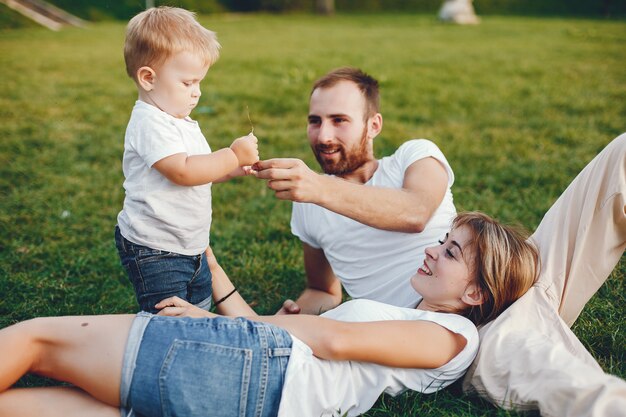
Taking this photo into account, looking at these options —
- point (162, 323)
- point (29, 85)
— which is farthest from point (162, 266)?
point (29, 85)

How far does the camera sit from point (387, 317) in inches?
94.3

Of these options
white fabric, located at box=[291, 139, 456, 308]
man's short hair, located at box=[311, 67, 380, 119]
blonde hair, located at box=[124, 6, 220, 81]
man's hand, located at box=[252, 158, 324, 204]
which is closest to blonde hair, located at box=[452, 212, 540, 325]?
white fabric, located at box=[291, 139, 456, 308]

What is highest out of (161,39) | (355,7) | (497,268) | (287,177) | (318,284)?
(355,7)

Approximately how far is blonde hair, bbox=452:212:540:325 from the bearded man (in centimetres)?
39

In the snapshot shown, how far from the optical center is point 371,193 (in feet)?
9.30

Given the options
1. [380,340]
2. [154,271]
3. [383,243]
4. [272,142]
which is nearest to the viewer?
[380,340]

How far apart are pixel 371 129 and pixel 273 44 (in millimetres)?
12463

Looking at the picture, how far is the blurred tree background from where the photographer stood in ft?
84.8

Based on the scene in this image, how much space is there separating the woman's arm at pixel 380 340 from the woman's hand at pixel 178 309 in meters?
0.34

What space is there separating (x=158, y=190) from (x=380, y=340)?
1.16 m

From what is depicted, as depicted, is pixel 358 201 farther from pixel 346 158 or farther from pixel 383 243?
pixel 346 158

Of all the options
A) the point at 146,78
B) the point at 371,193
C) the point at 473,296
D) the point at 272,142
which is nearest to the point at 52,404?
the point at 146,78

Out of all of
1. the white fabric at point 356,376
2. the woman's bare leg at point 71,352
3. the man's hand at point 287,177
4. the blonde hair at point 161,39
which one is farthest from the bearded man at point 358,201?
the woman's bare leg at point 71,352

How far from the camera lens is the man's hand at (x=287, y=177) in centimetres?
257
